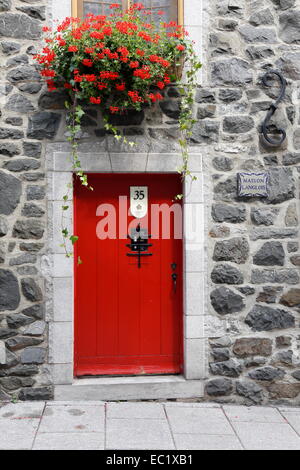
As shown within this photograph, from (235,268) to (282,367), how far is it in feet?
3.25

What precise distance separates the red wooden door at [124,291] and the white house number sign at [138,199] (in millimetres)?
38

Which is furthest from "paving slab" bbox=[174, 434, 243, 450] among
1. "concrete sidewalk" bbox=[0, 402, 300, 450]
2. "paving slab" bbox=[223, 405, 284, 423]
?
"paving slab" bbox=[223, 405, 284, 423]

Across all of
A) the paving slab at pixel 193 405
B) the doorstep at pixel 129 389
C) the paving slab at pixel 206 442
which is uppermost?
the doorstep at pixel 129 389

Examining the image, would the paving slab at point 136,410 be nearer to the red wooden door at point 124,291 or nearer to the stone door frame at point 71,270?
the stone door frame at point 71,270

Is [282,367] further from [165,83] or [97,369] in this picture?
[165,83]

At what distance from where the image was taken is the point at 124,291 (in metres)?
4.44

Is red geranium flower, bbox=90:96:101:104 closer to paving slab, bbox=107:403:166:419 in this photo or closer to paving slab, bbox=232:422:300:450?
paving slab, bbox=107:403:166:419

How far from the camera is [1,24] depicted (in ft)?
13.6

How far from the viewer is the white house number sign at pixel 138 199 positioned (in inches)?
175

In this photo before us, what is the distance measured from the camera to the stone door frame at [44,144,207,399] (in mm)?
4172

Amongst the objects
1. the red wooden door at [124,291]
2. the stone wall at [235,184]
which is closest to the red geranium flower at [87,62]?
the stone wall at [235,184]

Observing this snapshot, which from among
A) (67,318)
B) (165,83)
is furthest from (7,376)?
(165,83)

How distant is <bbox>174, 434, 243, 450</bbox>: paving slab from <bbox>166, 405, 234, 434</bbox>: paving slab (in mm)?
86

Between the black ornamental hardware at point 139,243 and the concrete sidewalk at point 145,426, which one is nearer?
the concrete sidewalk at point 145,426
